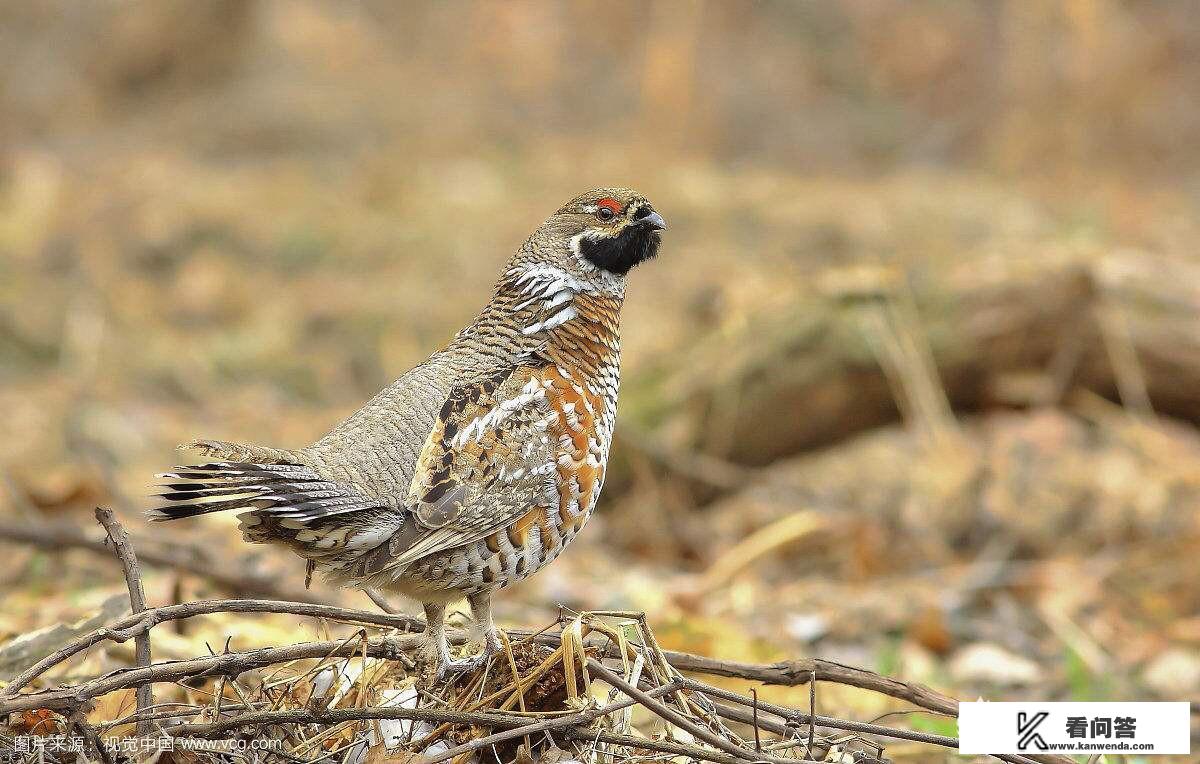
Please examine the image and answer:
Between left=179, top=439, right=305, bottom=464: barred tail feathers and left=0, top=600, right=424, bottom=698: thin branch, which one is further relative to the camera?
left=179, top=439, right=305, bottom=464: barred tail feathers

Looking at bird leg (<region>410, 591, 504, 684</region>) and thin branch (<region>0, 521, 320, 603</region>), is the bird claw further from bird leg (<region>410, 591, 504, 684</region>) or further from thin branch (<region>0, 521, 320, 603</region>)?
thin branch (<region>0, 521, 320, 603</region>)

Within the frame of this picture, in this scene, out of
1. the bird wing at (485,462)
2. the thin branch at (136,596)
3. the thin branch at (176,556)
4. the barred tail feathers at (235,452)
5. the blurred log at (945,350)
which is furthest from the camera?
the blurred log at (945,350)

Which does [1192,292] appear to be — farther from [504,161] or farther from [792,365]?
[504,161]

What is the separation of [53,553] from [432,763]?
3.37 metres

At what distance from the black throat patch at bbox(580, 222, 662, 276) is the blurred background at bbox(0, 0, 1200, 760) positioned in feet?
5.55

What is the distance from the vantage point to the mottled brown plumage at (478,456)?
Result: 309 cm

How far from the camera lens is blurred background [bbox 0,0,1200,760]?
6.75 metres

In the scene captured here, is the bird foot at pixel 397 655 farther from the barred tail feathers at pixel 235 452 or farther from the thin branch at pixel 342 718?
the barred tail feathers at pixel 235 452

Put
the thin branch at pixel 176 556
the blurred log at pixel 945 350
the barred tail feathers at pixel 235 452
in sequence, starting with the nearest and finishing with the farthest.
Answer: the barred tail feathers at pixel 235 452, the thin branch at pixel 176 556, the blurred log at pixel 945 350

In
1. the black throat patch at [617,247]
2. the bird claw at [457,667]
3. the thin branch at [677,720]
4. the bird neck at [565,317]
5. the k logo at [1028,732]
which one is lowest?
the thin branch at [677,720]

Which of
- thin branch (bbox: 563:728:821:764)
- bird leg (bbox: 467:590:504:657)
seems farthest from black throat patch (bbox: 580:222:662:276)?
thin branch (bbox: 563:728:821:764)

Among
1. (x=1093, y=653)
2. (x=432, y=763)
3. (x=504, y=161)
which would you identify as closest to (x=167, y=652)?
(x=432, y=763)

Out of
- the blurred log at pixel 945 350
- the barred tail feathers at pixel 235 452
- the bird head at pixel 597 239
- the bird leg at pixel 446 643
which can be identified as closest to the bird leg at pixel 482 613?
the bird leg at pixel 446 643

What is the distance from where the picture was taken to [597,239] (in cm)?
400
